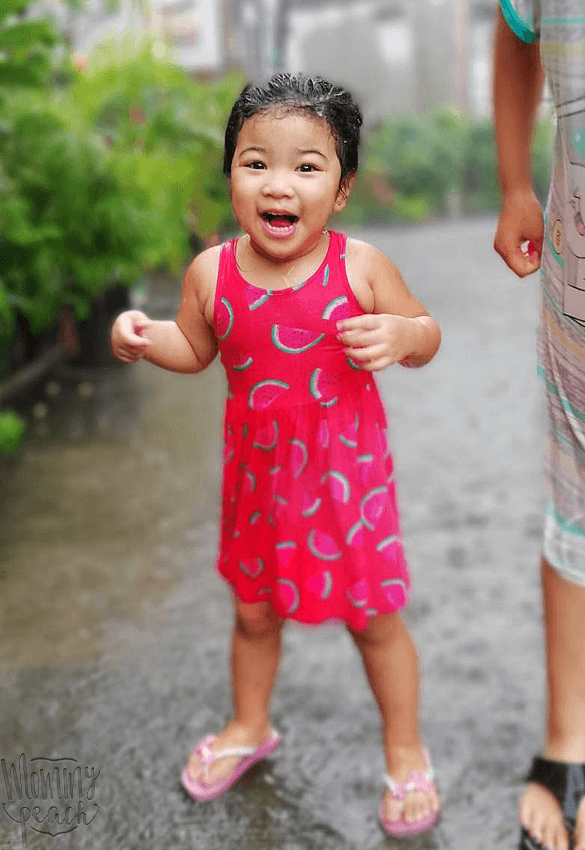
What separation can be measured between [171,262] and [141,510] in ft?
7.25

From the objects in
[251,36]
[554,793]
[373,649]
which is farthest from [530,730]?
[251,36]

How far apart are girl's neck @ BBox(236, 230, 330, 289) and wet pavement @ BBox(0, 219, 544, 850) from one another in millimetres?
945

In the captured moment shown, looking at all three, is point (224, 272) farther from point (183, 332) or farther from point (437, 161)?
point (437, 161)

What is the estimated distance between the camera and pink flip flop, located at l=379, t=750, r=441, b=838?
165 cm

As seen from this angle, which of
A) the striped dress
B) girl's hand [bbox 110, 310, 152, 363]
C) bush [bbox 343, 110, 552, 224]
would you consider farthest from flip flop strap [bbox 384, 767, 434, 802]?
bush [bbox 343, 110, 552, 224]

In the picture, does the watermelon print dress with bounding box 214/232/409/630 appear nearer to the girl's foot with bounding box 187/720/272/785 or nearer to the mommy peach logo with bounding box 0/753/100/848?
the girl's foot with bounding box 187/720/272/785

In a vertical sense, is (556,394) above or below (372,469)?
above

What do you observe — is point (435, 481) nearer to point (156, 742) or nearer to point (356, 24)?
point (156, 742)

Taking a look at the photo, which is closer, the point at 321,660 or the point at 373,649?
the point at 373,649

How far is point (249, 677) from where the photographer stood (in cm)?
174

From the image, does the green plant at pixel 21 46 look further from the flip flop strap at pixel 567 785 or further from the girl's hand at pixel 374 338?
the flip flop strap at pixel 567 785

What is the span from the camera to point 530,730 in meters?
1.92

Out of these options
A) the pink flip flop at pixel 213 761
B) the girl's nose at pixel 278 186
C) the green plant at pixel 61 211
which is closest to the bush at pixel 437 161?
the green plant at pixel 61 211

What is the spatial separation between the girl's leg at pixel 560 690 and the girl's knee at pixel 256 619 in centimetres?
47
